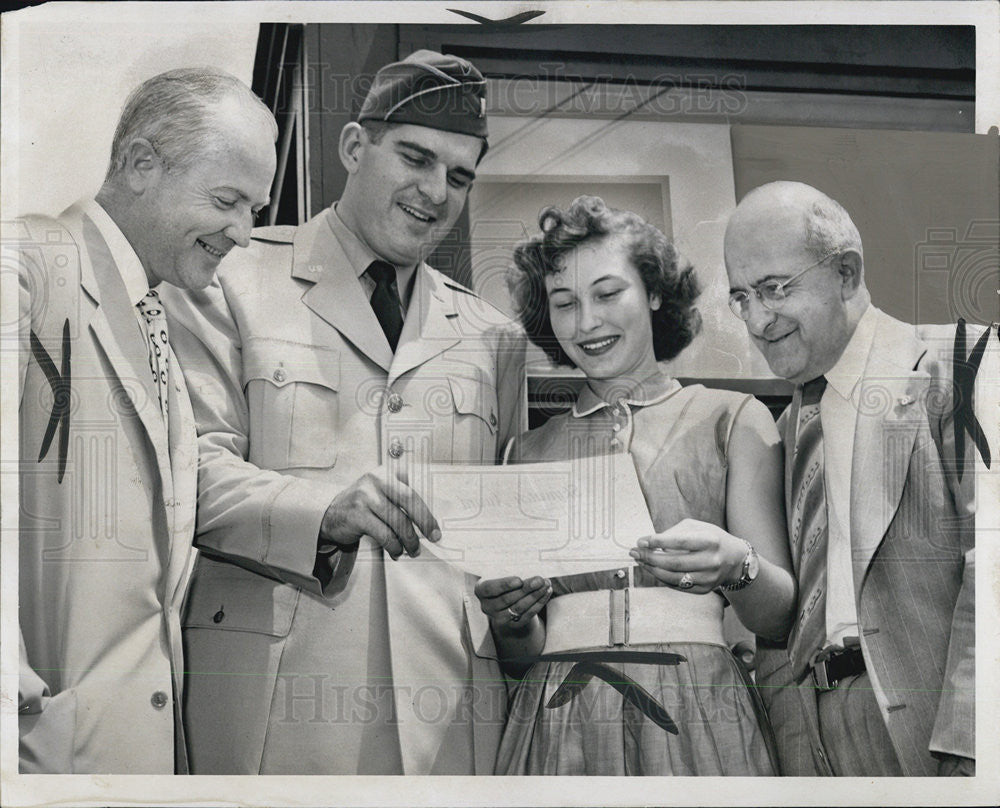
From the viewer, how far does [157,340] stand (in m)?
3.69

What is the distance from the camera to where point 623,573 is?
3.67m

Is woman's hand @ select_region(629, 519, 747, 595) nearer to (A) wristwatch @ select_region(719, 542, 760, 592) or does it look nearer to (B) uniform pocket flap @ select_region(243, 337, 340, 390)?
(A) wristwatch @ select_region(719, 542, 760, 592)

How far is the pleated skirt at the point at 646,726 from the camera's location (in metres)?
3.65

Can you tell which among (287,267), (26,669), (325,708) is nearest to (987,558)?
(325,708)

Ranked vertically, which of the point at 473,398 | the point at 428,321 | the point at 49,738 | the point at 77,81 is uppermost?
the point at 77,81

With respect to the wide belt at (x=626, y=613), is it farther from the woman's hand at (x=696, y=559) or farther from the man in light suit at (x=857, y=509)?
the man in light suit at (x=857, y=509)

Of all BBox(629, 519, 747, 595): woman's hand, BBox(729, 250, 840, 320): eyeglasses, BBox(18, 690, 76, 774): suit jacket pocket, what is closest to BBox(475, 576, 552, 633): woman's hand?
BBox(629, 519, 747, 595): woman's hand

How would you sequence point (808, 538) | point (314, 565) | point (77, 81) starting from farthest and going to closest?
point (77, 81) → point (808, 538) → point (314, 565)

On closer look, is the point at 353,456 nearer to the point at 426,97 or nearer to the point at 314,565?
the point at 314,565

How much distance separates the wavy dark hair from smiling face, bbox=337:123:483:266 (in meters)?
0.26

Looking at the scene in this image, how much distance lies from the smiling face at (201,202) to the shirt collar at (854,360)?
1.76m

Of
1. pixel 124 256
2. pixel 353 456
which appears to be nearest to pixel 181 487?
pixel 353 456

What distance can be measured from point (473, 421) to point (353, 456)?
0.36 metres

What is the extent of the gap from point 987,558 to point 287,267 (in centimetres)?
222
